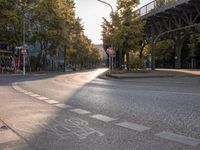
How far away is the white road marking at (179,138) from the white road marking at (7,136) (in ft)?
8.87

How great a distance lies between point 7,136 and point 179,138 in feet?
10.7

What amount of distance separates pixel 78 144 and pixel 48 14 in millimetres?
51877

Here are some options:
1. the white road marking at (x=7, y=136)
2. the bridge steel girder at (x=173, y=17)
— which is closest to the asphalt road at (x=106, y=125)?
the white road marking at (x=7, y=136)

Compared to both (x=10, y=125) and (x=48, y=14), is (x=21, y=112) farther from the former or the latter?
(x=48, y=14)

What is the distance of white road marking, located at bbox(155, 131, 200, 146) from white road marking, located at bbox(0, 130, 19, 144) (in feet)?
8.87

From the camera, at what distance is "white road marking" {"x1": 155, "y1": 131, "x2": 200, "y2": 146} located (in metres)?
5.82

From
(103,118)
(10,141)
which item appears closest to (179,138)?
(103,118)

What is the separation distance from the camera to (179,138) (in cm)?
611

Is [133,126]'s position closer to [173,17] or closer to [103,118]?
[103,118]

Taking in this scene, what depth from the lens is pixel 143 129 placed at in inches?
276

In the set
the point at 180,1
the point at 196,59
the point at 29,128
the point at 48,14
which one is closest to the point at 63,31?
the point at 48,14

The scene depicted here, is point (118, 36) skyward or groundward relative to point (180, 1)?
groundward

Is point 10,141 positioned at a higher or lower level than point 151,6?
lower

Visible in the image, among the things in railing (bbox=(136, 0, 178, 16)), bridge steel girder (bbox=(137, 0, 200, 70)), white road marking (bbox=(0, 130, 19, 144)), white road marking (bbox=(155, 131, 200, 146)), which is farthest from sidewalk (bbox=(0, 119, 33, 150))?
railing (bbox=(136, 0, 178, 16))
